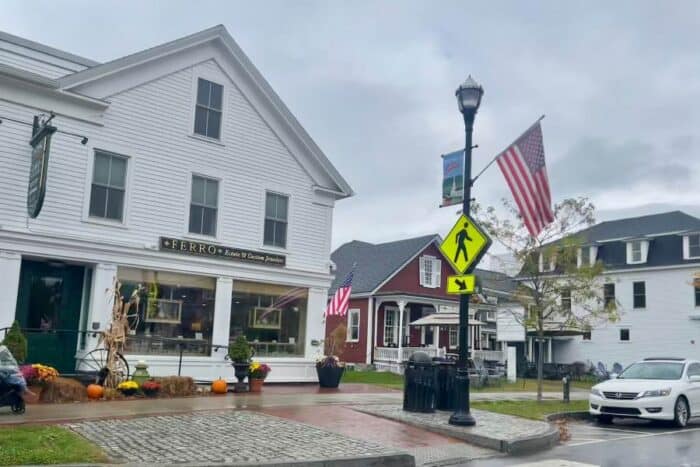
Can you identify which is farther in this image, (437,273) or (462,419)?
(437,273)

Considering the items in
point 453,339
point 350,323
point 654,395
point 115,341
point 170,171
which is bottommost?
point 654,395

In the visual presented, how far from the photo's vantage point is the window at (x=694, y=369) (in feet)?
51.7

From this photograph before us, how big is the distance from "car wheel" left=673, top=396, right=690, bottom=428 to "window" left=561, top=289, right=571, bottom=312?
4.55 metres

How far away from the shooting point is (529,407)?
16156 mm

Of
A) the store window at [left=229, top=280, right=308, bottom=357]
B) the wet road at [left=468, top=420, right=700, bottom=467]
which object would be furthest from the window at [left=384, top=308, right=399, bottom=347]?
the wet road at [left=468, top=420, right=700, bottom=467]

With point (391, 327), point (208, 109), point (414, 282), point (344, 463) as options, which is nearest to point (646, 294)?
point (414, 282)

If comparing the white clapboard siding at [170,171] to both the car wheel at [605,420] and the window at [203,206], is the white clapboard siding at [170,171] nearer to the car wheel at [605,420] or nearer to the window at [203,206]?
the window at [203,206]

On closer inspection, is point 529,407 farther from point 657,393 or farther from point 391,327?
point 391,327

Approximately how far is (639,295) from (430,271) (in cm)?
1351

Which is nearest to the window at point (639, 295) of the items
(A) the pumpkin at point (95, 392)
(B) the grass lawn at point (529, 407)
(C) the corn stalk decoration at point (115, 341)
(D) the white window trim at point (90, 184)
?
(B) the grass lawn at point (529, 407)

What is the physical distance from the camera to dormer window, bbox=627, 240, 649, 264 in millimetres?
40500

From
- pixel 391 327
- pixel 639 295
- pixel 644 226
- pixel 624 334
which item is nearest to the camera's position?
pixel 391 327

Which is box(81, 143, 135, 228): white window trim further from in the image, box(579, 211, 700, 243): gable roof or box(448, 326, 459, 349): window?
box(579, 211, 700, 243): gable roof

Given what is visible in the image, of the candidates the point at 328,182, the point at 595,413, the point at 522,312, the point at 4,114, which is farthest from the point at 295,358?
the point at 4,114
